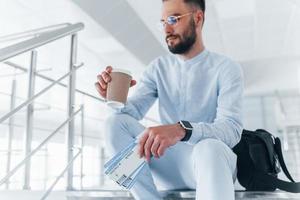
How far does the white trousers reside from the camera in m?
0.51

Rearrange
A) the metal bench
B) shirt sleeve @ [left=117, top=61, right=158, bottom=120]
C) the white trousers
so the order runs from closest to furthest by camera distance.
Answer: the white trousers → the metal bench → shirt sleeve @ [left=117, top=61, right=158, bottom=120]

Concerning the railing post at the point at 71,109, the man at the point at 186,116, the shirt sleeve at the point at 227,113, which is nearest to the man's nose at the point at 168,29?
the man at the point at 186,116

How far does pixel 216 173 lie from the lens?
52 cm

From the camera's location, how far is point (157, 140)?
547 mm

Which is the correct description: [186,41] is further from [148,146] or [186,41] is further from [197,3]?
[148,146]

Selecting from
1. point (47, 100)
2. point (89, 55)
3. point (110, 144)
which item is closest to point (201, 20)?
point (110, 144)

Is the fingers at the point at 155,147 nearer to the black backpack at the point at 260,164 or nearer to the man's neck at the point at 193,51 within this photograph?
the black backpack at the point at 260,164

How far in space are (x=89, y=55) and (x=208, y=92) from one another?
2913 mm

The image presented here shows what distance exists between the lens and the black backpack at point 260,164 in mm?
694

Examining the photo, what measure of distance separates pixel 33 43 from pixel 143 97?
0.97ft

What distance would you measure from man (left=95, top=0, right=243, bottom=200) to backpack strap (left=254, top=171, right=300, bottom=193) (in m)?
0.08

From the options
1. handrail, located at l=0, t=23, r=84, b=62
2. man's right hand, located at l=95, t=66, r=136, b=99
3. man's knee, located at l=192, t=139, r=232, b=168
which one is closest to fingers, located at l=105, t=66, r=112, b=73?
man's right hand, located at l=95, t=66, r=136, b=99

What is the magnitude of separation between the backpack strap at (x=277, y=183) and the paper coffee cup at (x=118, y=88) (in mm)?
320

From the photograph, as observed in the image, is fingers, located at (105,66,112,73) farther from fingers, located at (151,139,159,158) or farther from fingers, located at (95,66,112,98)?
fingers, located at (151,139,159,158)
